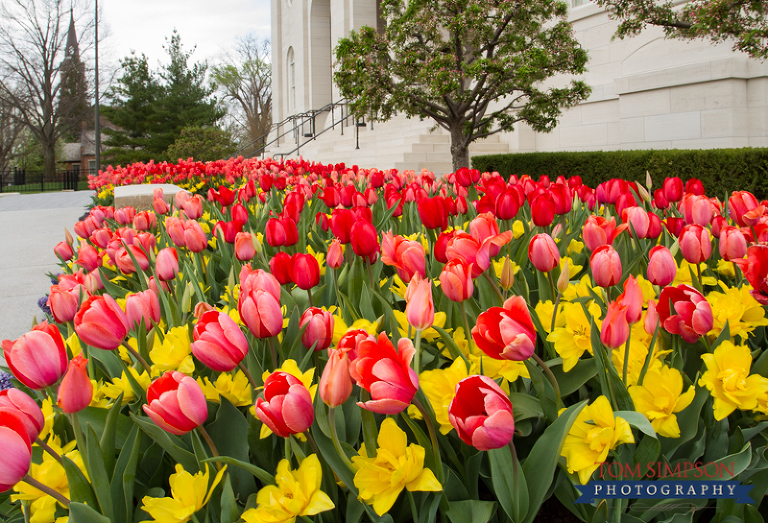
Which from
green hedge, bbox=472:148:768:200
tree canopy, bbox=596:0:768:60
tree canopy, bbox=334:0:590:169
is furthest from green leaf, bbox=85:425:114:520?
tree canopy, bbox=334:0:590:169

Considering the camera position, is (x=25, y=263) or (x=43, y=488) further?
(x=25, y=263)

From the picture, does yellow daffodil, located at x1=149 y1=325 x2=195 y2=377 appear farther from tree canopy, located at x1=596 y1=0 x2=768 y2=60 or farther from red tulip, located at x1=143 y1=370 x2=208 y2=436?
tree canopy, located at x1=596 y1=0 x2=768 y2=60

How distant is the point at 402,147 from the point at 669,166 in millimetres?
8220

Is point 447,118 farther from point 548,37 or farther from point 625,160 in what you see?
point 625,160

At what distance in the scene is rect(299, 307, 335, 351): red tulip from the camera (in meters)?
1.15

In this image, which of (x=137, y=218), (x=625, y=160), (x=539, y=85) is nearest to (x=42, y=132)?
(x=539, y=85)

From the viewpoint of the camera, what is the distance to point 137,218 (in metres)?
2.73

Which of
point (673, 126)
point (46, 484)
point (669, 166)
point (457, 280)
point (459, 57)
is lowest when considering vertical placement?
point (46, 484)

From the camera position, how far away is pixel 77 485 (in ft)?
3.00

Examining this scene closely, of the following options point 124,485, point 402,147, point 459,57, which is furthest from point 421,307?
point 402,147

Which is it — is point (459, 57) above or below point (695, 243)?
above

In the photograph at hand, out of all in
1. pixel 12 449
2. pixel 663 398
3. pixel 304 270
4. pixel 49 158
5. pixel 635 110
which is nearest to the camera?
pixel 12 449

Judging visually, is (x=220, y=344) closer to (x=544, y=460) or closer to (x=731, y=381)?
(x=544, y=460)

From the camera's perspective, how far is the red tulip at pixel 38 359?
3.20ft
